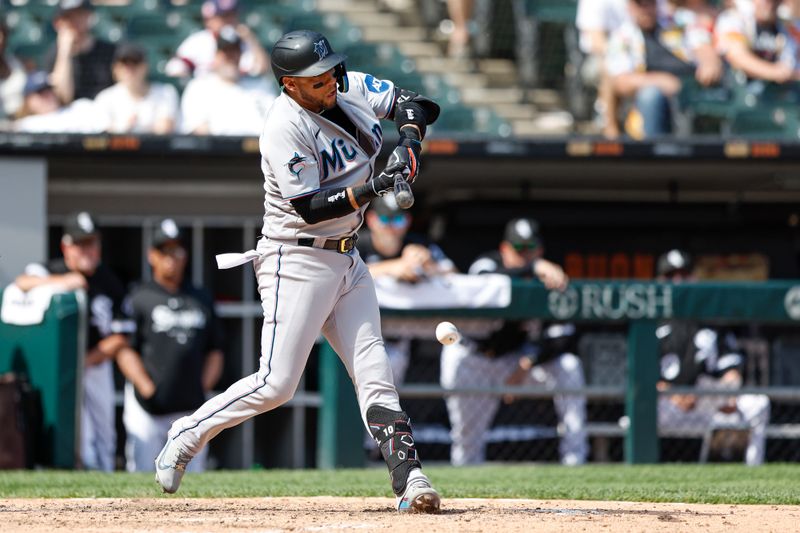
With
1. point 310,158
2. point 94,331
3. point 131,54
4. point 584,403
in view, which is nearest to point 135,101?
point 131,54

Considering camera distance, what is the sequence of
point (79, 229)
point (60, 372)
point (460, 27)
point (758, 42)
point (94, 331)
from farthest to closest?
point (460, 27), point (758, 42), point (94, 331), point (79, 229), point (60, 372)

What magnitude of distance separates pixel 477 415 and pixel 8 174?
3237 mm

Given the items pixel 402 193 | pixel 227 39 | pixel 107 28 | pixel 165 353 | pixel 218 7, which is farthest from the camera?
pixel 107 28

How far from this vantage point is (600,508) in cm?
491

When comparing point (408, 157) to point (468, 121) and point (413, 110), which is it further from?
point (468, 121)

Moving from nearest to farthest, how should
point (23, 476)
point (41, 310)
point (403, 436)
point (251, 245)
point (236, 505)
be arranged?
point (403, 436)
point (236, 505)
point (23, 476)
point (41, 310)
point (251, 245)

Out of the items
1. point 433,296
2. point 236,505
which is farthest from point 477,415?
point 236,505

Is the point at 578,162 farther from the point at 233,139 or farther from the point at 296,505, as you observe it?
the point at 296,505

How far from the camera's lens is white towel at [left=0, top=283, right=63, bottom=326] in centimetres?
742

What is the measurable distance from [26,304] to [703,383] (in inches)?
153

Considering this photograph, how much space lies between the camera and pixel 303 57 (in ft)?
14.7

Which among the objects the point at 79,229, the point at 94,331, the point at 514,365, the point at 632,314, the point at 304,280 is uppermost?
the point at 79,229

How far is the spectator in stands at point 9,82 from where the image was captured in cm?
919

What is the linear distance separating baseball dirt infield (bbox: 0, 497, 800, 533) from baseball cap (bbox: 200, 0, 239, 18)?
502cm
